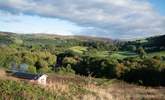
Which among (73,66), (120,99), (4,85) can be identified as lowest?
(73,66)

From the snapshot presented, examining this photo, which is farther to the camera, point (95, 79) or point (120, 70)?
point (120, 70)

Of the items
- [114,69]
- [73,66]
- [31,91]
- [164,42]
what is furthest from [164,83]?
[164,42]

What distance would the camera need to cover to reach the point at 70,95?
15.2 m

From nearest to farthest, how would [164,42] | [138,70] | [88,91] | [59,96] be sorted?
[59,96] → [88,91] → [138,70] → [164,42]

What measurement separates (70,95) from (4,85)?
105 inches

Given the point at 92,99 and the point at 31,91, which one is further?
the point at 92,99

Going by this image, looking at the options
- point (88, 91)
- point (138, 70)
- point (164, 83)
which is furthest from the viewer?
point (138, 70)

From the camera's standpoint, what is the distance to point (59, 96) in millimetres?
14289

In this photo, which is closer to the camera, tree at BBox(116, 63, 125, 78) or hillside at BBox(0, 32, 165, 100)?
hillside at BBox(0, 32, 165, 100)

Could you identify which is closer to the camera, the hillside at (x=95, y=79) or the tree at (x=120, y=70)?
the hillside at (x=95, y=79)

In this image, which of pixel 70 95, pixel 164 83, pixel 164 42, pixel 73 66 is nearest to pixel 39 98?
pixel 70 95

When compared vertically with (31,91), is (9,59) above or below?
below

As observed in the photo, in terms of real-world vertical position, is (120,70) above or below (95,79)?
below

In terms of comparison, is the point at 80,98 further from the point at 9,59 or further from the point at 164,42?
the point at 164,42
